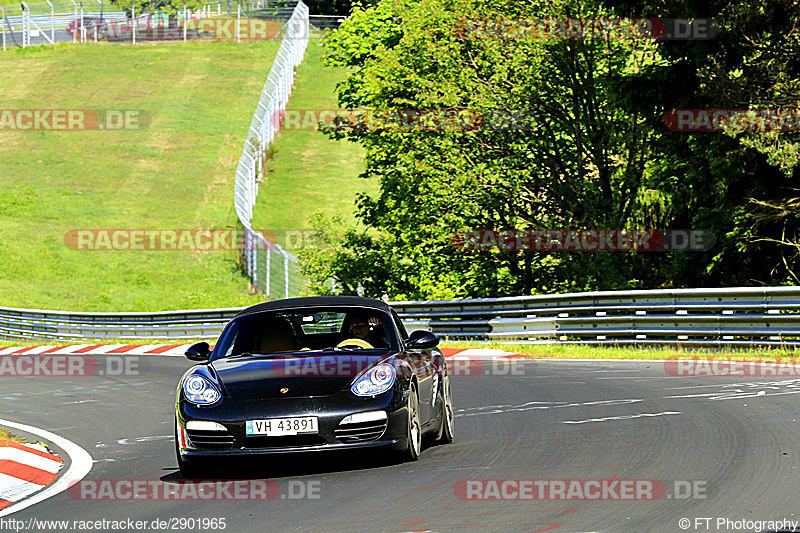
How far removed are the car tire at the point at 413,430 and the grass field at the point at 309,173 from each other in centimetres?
4047

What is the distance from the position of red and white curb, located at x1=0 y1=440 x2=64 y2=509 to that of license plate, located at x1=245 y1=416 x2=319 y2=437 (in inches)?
68.5

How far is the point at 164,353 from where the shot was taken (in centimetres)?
2916

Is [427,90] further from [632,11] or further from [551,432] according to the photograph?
[551,432]

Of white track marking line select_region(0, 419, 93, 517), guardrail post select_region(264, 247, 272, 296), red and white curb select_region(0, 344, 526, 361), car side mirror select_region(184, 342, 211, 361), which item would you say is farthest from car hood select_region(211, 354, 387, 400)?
guardrail post select_region(264, 247, 272, 296)

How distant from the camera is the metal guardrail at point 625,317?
18719 mm

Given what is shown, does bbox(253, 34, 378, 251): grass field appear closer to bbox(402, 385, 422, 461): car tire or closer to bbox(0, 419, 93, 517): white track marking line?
bbox(0, 419, 93, 517): white track marking line

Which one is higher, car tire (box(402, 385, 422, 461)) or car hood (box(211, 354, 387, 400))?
car hood (box(211, 354, 387, 400))

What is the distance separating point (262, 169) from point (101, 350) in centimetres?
3284

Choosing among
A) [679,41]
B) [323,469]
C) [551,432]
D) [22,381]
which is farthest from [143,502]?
[679,41]

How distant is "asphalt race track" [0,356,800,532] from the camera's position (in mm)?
7156

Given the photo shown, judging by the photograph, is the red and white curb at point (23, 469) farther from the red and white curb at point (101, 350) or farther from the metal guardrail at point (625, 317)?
the red and white curb at point (101, 350)

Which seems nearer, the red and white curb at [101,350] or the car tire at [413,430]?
the car tire at [413,430]

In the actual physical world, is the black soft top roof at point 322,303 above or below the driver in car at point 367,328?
above

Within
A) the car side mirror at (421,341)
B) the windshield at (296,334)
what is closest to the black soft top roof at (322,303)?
the windshield at (296,334)
